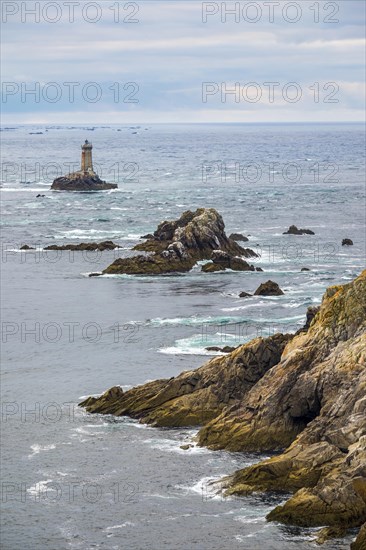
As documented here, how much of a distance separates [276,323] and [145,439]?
25851mm

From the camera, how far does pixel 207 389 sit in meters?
60.8

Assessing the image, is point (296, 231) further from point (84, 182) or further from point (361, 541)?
point (361, 541)

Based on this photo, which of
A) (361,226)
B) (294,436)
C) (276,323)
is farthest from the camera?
(361,226)

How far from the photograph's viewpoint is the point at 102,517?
164 ft

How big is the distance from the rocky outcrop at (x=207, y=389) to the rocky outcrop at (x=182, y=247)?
43560mm

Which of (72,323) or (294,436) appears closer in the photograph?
(294,436)

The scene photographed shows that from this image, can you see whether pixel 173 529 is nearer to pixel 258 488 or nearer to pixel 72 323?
pixel 258 488

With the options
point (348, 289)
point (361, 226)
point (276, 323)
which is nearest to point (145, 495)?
point (348, 289)

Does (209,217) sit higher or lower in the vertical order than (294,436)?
higher

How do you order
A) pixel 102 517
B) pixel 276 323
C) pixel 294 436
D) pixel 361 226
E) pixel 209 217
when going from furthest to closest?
pixel 361 226 < pixel 209 217 < pixel 276 323 < pixel 294 436 < pixel 102 517

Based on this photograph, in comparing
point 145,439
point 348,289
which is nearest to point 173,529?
point 145,439

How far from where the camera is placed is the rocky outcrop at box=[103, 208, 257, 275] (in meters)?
107

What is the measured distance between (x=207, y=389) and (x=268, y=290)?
34.6 m

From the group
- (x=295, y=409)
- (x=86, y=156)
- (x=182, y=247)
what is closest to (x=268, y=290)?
(x=182, y=247)
